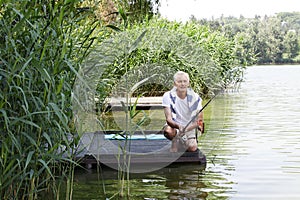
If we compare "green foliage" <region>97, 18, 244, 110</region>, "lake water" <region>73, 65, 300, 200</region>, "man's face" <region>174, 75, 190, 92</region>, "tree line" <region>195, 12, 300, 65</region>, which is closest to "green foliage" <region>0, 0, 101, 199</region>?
"lake water" <region>73, 65, 300, 200</region>

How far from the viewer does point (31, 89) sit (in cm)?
490

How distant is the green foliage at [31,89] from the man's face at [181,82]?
3.00 m

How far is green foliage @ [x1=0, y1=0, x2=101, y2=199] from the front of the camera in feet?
15.4

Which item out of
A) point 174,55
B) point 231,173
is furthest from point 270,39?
point 231,173

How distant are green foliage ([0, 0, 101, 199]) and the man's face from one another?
3.00 meters

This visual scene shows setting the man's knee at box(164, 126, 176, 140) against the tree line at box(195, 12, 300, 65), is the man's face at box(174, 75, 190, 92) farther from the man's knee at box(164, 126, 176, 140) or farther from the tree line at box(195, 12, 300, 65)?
the tree line at box(195, 12, 300, 65)

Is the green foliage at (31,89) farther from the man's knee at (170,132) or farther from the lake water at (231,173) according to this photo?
the man's knee at (170,132)

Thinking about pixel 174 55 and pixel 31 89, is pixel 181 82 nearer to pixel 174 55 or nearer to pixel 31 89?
pixel 31 89

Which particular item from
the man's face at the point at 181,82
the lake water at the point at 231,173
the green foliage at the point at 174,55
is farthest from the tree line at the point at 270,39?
the man's face at the point at 181,82

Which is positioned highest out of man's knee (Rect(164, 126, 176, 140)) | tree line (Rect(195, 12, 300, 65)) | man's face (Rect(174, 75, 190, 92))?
tree line (Rect(195, 12, 300, 65))

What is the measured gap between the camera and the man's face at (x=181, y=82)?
7996 mm

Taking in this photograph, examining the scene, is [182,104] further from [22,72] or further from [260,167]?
→ [22,72]

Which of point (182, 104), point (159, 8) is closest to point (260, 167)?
point (182, 104)

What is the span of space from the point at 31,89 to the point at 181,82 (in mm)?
3350
